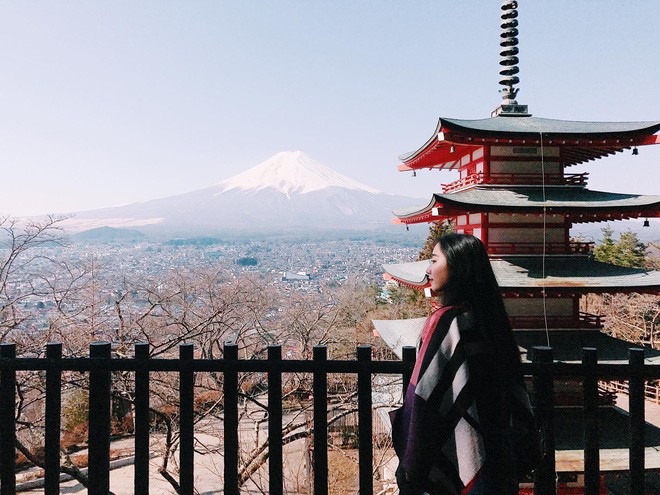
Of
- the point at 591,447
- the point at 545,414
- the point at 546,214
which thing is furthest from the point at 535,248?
the point at 545,414

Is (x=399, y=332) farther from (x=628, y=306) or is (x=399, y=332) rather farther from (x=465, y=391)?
(x=628, y=306)

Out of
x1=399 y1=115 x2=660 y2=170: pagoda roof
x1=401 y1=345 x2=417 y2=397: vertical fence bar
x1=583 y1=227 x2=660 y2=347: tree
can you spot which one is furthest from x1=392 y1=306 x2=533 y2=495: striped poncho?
x1=583 y1=227 x2=660 y2=347: tree

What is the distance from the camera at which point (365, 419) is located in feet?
7.49

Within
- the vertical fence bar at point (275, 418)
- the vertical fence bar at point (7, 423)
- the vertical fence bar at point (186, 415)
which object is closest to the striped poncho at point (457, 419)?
the vertical fence bar at point (275, 418)

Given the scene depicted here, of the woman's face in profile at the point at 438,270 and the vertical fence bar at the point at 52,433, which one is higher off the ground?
the woman's face in profile at the point at 438,270

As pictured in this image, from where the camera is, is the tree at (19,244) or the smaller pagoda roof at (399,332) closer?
the smaller pagoda roof at (399,332)

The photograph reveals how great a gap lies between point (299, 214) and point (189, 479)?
424 ft

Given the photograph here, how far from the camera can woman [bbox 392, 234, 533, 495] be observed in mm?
1679

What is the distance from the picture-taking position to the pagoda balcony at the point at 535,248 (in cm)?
838

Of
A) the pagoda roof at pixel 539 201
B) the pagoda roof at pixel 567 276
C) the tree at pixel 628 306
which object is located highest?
the pagoda roof at pixel 539 201

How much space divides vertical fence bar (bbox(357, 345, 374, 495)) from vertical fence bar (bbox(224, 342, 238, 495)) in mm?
604

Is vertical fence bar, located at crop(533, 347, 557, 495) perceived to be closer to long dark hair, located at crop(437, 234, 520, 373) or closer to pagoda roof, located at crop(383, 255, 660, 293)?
long dark hair, located at crop(437, 234, 520, 373)

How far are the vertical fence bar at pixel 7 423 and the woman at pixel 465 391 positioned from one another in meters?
2.04

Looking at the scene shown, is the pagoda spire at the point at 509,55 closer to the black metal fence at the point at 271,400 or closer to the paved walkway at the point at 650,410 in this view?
the black metal fence at the point at 271,400
